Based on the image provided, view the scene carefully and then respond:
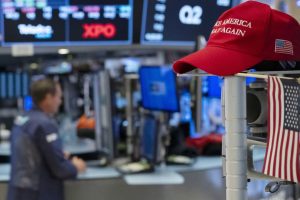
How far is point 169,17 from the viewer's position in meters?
4.04

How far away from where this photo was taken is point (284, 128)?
4.70ft

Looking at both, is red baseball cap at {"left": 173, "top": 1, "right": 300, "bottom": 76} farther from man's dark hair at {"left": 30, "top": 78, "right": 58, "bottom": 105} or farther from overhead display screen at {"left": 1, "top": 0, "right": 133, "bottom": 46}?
overhead display screen at {"left": 1, "top": 0, "right": 133, "bottom": 46}

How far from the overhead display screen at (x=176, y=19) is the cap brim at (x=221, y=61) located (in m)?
1.67

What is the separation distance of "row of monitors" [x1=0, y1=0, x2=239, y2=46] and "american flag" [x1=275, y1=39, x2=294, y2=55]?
2.49 meters

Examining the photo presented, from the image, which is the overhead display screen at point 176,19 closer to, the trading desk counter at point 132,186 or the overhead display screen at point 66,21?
the overhead display screen at point 66,21

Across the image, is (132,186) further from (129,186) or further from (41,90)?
(41,90)

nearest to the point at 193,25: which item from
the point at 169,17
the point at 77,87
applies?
the point at 169,17

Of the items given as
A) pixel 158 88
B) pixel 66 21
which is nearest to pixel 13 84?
pixel 66 21

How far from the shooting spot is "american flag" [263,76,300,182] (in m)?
1.41

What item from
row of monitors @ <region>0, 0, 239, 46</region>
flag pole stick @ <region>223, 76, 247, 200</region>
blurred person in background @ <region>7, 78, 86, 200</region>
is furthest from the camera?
row of monitors @ <region>0, 0, 239, 46</region>

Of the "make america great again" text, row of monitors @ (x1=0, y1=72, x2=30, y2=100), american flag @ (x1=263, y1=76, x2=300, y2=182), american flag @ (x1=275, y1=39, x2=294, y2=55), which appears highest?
the "make america great again" text

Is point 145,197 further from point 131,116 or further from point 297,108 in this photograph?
point 297,108

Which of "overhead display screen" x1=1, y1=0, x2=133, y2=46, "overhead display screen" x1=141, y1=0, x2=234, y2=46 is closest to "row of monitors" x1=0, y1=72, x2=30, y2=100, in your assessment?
"overhead display screen" x1=1, y1=0, x2=133, y2=46

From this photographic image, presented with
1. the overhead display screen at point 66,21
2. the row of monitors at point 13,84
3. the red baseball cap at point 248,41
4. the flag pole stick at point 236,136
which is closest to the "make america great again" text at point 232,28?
the red baseball cap at point 248,41
